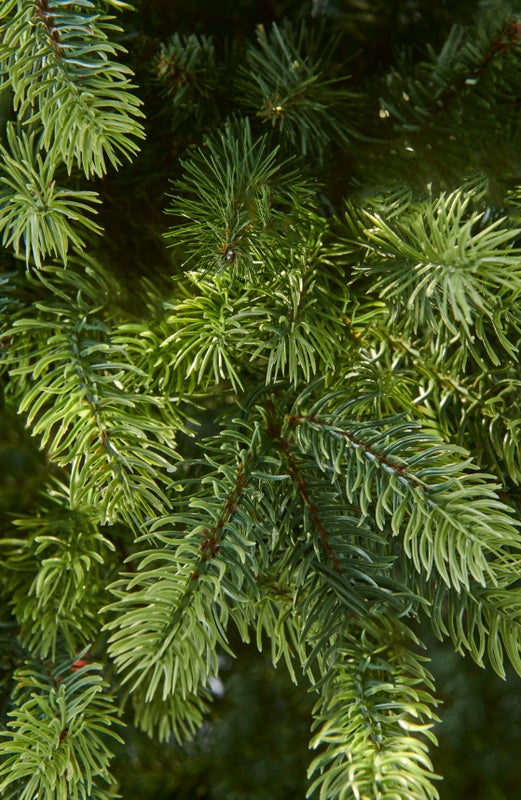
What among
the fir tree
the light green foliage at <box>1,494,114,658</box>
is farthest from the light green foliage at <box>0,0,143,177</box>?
the light green foliage at <box>1,494,114,658</box>

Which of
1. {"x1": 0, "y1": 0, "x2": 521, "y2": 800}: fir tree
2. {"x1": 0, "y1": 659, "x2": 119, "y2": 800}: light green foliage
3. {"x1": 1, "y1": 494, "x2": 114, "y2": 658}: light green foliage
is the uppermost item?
{"x1": 0, "y1": 0, "x2": 521, "y2": 800}: fir tree

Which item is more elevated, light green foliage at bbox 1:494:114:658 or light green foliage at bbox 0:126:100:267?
light green foliage at bbox 0:126:100:267

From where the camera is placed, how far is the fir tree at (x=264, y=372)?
0.76ft

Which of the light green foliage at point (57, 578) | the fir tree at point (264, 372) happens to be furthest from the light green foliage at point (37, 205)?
the light green foliage at point (57, 578)

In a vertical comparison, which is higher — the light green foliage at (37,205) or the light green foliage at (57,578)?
the light green foliage at (37,205)

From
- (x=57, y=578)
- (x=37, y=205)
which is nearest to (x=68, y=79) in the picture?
(x=37, y=205)

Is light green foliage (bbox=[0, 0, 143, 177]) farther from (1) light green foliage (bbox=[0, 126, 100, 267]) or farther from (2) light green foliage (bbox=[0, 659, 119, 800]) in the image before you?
(2) light green foliage (bbox=[0, 659, 119, 800])

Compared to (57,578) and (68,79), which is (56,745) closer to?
(57,578)

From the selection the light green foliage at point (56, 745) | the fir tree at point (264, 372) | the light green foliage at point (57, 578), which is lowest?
the light green foliage at point (56, 745)

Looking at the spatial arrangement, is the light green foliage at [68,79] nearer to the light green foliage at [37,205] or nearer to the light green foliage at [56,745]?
the light green foliage at [37,205]

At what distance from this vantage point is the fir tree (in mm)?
231

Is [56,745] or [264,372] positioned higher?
[264,372]

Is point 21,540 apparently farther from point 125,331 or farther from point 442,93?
point 442,93

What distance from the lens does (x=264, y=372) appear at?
0.97ft
